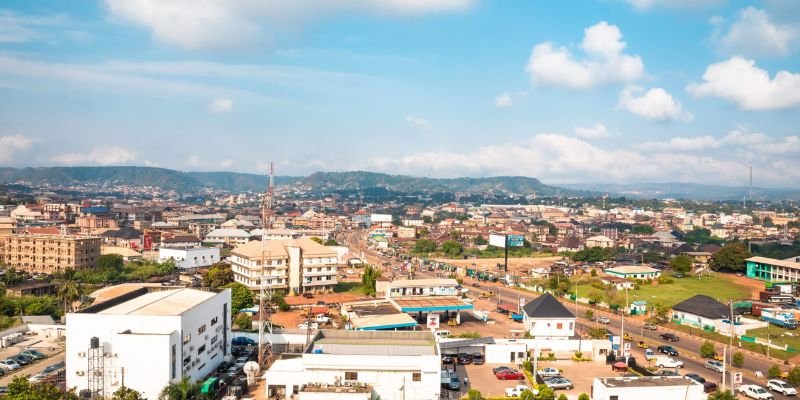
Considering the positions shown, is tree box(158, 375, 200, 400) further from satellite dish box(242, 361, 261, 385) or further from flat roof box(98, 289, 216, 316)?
satellite dish box(242, 361, 261, 385)

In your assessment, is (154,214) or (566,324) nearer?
(566,324)

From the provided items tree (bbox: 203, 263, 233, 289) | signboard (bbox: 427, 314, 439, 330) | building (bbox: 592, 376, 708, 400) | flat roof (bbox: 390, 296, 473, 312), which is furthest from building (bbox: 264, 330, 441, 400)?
tree (bbox: 203, 263, 233, 289)

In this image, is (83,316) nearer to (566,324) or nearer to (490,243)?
(566,324)

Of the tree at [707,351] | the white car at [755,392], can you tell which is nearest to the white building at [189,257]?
the tree at [707,351]

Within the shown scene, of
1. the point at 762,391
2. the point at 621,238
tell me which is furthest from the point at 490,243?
the point at 762,391

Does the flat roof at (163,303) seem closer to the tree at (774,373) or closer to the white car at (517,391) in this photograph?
the white car at (517,391)
